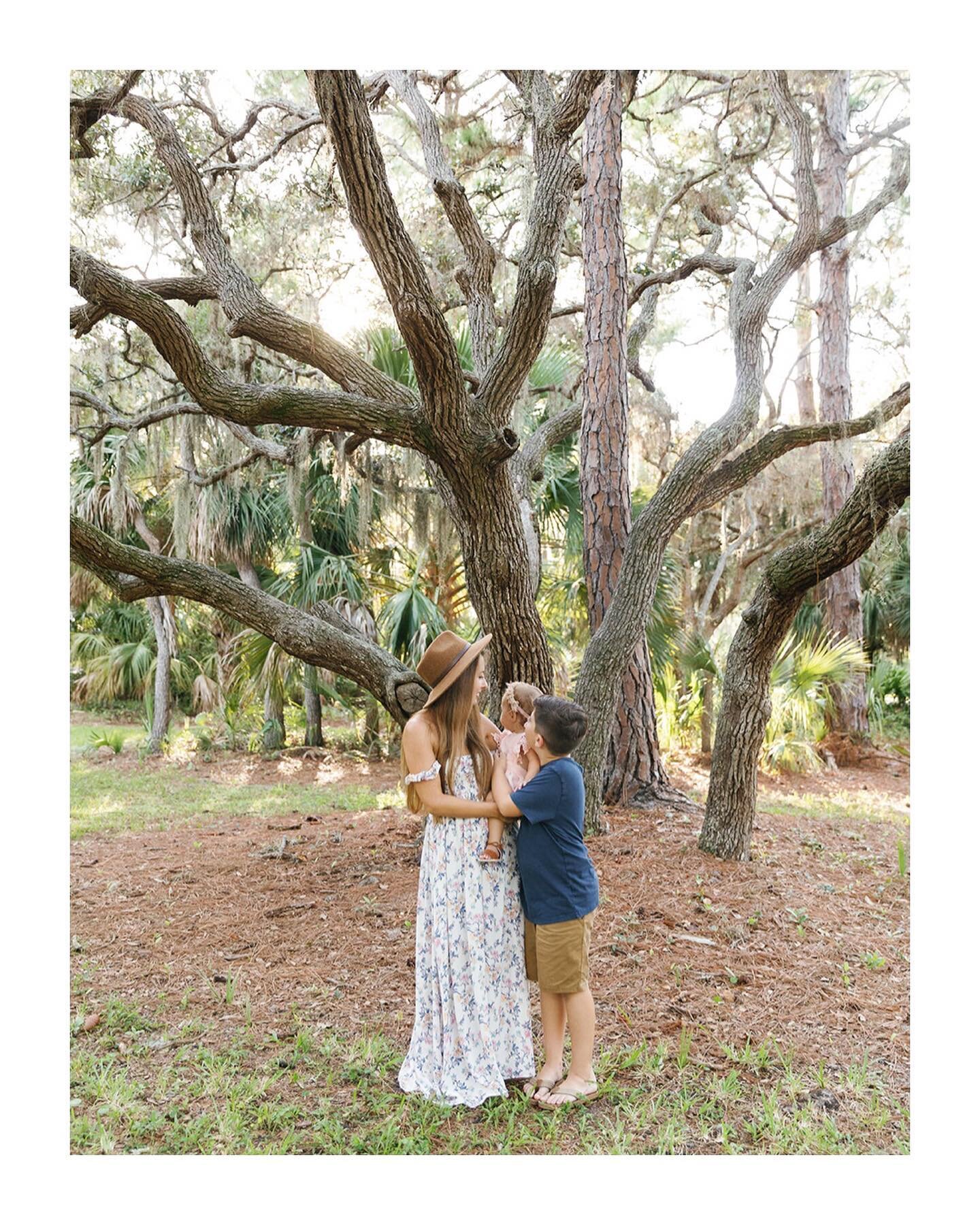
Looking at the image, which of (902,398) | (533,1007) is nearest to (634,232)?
(902,398)

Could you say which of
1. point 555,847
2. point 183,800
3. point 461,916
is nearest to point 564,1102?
point 461,916

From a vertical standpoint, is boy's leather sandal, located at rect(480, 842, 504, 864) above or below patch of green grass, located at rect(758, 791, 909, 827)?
above

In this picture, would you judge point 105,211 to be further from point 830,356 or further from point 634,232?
point 830,356

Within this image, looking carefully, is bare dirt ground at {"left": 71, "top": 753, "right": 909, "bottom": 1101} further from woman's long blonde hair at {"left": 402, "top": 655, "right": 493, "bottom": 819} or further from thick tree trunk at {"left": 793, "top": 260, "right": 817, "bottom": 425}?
thick tree trunk at {"left": 793, "top": 260, "right": 817, "bottom": 425}

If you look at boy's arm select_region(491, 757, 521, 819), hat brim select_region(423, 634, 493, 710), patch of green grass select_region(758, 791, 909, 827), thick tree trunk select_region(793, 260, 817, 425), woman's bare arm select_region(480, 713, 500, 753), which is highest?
thick tree trunk select_region(793, 260, 817, 425)

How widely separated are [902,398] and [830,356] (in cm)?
610

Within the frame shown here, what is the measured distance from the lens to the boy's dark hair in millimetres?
3119

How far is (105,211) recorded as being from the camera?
8.73 meters

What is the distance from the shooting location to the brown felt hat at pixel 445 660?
323 cm

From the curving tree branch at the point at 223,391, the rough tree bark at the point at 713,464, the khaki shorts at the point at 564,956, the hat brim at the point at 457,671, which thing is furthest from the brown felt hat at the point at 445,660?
the rough tree bark at the point at 713,464

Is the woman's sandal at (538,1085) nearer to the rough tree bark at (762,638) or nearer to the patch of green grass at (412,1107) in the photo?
the patch of green grass at (412,1107)

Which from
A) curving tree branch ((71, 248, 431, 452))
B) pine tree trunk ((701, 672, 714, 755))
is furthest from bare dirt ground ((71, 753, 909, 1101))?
pine tree trunk ((701, 672, 714, 755))

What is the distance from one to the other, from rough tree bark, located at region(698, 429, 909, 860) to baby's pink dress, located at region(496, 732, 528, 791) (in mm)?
2476

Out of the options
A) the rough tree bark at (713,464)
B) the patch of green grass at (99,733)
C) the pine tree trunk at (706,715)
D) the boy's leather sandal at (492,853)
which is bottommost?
the patch of green grass at (99,733)
